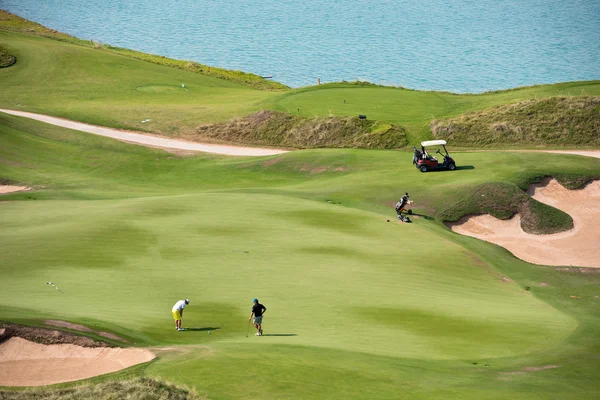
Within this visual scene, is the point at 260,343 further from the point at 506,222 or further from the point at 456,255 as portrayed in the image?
the point at 506,222

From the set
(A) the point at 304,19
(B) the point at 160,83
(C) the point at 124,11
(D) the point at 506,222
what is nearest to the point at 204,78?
(B) the point at 160,83

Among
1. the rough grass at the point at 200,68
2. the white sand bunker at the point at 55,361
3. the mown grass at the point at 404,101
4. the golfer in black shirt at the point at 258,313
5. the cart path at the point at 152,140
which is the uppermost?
the rough grass at the point at 200,68

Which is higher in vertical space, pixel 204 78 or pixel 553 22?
pixel 553 22

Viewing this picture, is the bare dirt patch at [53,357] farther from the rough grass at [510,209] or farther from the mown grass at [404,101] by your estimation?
the mown grass at [404,101]

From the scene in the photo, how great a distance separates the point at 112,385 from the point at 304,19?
16170cm

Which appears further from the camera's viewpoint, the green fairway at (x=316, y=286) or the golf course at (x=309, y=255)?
the golf course at (x=309, y=255)

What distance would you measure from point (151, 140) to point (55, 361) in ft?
160

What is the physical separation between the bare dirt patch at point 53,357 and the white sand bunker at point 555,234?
88.1ft

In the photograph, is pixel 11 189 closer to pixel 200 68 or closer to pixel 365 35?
pixel 200 68

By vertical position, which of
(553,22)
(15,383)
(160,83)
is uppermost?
(553,22)

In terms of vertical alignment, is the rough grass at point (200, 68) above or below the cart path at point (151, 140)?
above

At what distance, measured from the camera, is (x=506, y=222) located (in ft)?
157

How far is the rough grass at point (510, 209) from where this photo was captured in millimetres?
47469

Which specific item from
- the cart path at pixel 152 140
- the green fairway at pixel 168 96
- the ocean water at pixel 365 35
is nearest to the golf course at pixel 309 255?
the green fairway at pixel 168 96
